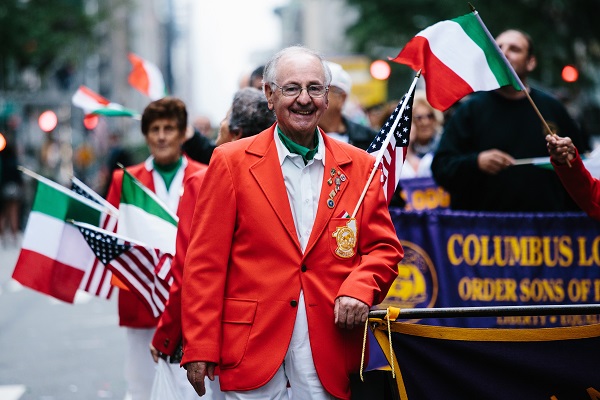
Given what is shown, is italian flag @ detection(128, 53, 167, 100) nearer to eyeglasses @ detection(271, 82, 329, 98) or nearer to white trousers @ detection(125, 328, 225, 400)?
white trousers @ detection(125, 328, 225, 400)

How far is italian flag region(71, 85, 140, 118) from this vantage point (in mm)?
6934

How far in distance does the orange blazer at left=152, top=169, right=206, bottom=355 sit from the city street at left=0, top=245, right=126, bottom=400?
3611 millimetres

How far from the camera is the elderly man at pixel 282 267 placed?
389 cm

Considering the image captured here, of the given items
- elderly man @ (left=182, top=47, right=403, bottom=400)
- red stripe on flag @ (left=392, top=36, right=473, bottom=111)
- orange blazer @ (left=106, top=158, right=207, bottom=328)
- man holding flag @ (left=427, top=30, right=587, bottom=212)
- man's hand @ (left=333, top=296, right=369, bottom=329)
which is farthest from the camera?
man holding flag @ (left=427, top=30, right=587, bottom=212)

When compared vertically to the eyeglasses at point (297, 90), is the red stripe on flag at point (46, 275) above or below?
below

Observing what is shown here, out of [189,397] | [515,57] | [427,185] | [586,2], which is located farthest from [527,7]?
[189,397]

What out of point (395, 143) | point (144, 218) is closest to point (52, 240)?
point (144, 218)

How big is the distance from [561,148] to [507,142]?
5.56 feet

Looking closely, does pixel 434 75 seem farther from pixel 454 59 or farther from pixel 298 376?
pixel 298 376

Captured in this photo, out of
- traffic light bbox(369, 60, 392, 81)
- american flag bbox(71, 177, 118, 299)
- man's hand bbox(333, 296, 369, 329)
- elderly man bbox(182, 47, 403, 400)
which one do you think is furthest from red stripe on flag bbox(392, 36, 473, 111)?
traffic light bbox(369, 60, 392, 81)

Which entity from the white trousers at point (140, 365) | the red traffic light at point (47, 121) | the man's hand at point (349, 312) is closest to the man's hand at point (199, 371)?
the man's hand at point (349, 312)

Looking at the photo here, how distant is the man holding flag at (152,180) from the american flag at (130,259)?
1.50 ft

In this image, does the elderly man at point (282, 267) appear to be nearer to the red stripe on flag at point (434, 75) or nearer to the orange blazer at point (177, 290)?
the orange blazer at point (177, 290)

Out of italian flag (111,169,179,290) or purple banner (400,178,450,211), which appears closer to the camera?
italian flag (111,169,179,290)
